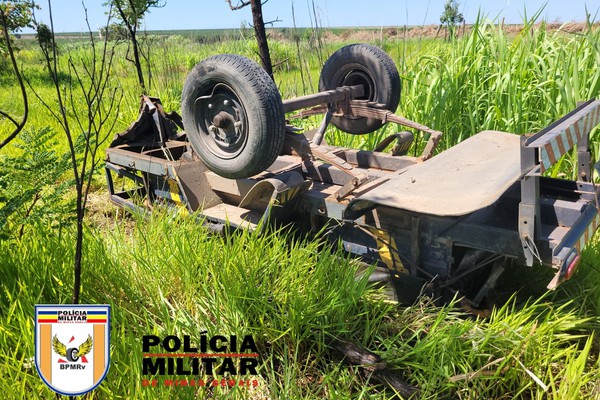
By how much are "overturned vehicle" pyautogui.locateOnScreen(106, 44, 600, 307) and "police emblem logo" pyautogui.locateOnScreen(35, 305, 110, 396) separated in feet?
4.82

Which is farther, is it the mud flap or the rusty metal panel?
the mud flap

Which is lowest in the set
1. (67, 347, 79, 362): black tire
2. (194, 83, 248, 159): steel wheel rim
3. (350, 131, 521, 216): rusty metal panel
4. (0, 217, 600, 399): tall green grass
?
(0, 217, 600, 399): tall green grass

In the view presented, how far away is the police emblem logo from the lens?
5.74 ft

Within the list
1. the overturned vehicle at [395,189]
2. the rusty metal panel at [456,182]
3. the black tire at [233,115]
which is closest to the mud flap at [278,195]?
the overturned vehicle at [395,189]

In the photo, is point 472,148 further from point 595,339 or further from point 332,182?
point 595,339

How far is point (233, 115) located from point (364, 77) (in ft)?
5.46

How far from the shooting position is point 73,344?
1.79 m

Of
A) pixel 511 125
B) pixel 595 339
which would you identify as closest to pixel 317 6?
pixel 511 125

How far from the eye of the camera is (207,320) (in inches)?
91.9

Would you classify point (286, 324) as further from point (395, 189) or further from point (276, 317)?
point (395, 189)

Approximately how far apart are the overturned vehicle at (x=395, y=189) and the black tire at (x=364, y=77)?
0.82ft

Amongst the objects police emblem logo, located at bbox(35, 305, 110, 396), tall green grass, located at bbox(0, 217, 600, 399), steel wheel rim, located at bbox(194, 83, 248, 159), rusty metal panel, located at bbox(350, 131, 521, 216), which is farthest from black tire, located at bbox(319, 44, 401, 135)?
police emblem logo, located at bbox(35, 305, 110, 396)

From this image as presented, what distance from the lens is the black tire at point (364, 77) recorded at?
4.48 m

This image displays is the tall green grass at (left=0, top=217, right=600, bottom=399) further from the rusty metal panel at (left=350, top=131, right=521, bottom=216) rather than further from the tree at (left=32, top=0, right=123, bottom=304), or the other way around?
the rusty metal panel at (left=350, top=131, right=521, bottom=216)
